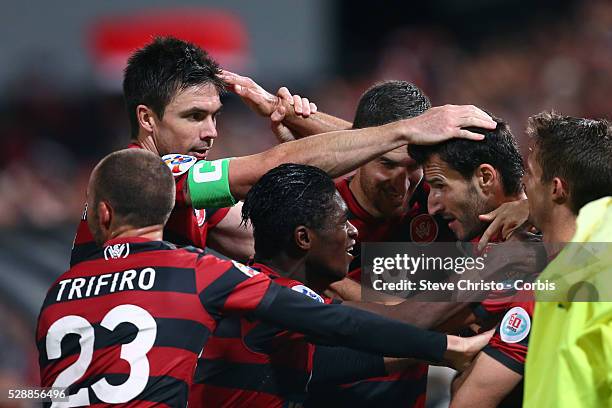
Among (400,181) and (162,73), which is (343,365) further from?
(162,73)

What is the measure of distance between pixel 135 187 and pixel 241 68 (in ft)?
37.2

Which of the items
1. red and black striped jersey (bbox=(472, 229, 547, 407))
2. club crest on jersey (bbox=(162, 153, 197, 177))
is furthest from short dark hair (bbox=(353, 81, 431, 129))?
red and black striped jersey (bbox=(472, 229, 547, 407))

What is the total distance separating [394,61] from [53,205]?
13.3 ft

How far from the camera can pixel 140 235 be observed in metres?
3.92

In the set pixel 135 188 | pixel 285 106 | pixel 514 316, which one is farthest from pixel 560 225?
pixel 285 106

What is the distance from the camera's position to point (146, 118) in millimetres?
4785

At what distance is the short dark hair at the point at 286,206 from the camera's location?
4.11 metres

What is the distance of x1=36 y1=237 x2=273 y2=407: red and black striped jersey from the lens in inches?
148

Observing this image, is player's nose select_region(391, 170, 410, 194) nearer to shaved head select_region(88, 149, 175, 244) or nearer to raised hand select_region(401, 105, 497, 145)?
raised hand select_region(401, 105, 497, 145)

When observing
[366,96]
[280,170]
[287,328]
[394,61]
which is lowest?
[287,328]

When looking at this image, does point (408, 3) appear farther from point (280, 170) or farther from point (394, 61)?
point (280, 170)

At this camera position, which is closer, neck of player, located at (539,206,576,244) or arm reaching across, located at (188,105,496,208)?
neck of player, located at (539,206,576,244)

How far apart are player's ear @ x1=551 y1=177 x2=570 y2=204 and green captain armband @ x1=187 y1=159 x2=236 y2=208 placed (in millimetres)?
1236

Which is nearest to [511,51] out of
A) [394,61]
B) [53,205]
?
[394,61]
